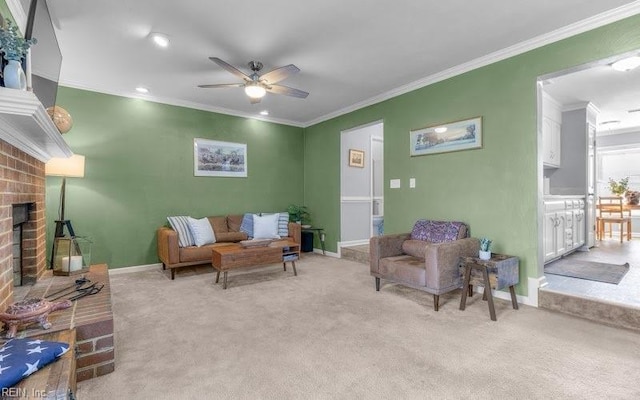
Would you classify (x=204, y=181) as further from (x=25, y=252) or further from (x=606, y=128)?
(x=606, y=128)

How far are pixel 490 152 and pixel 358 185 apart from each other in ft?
8.91

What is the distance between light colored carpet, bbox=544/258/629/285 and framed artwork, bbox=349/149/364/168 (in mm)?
3257

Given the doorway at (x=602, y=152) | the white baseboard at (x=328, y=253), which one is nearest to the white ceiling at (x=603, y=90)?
the doorway at (x=602, y=152)

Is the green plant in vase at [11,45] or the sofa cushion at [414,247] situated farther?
the sofa cushion at [414,247]

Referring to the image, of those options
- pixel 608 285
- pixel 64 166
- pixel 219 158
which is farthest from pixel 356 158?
pixel 64 166

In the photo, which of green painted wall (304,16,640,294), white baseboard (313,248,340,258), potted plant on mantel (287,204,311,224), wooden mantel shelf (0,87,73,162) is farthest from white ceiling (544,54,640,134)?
wooden mantel shelf (0,87,73,162)

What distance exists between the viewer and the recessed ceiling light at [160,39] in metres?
2.75

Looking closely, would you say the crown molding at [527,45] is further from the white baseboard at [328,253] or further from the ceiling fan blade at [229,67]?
the white baseboard at [328,253]

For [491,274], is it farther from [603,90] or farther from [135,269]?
[135,269]

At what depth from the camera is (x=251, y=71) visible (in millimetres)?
3545

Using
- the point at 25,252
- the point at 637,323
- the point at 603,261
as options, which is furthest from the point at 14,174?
the point at 603,261

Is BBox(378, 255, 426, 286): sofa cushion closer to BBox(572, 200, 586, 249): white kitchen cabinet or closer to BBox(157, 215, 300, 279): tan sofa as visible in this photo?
BBox(157, 215, 300, 279): tan sofa

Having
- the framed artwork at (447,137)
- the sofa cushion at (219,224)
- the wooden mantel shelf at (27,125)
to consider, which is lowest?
the sofa cushion at (219,224)

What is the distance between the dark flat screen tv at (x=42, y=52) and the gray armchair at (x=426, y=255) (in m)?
3.13
